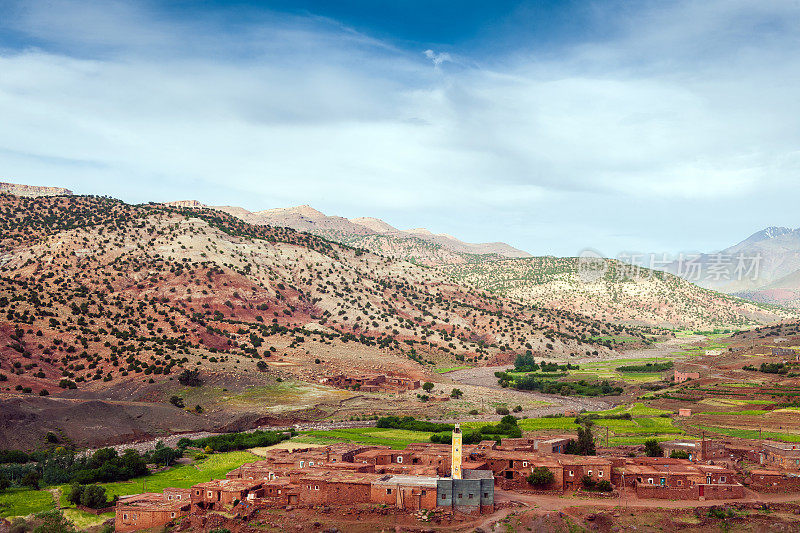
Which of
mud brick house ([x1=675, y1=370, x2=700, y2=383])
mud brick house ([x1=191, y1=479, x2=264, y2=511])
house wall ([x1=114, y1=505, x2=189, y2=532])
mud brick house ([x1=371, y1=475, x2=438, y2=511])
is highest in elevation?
mud brick house ([x1=675, y1=370, x2=700, y2=383])

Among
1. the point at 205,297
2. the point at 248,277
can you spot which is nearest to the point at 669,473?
the point at 205,297

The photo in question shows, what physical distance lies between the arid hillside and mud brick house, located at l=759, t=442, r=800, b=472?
41118mm

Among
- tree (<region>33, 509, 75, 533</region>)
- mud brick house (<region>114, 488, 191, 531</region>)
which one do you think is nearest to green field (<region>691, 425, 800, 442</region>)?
mud brick house (<region>114, 488, 191, 531</region>)

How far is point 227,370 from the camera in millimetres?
75812

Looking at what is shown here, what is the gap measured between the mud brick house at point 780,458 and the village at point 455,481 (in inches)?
2.7

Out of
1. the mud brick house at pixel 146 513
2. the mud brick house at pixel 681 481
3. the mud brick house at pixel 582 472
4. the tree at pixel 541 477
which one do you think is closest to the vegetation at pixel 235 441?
the mud brick house at pixel 146 513

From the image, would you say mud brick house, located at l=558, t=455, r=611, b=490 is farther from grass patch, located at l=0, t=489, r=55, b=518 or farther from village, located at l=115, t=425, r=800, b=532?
grass patch, located at l=0, t=489, r=55, b=518

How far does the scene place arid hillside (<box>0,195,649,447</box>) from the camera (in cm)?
6962

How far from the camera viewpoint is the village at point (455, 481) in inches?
1308

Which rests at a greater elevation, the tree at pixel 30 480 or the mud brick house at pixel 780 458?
the mud brick house at pixel 780 458

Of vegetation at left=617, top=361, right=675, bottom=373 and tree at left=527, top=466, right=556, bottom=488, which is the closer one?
tree at left=527, top=466, right=556, bottom=488

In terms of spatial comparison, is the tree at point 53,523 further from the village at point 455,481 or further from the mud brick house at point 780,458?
the mud brick house at point 780,458

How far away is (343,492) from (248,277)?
8409 cm

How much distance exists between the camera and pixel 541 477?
37.4m
